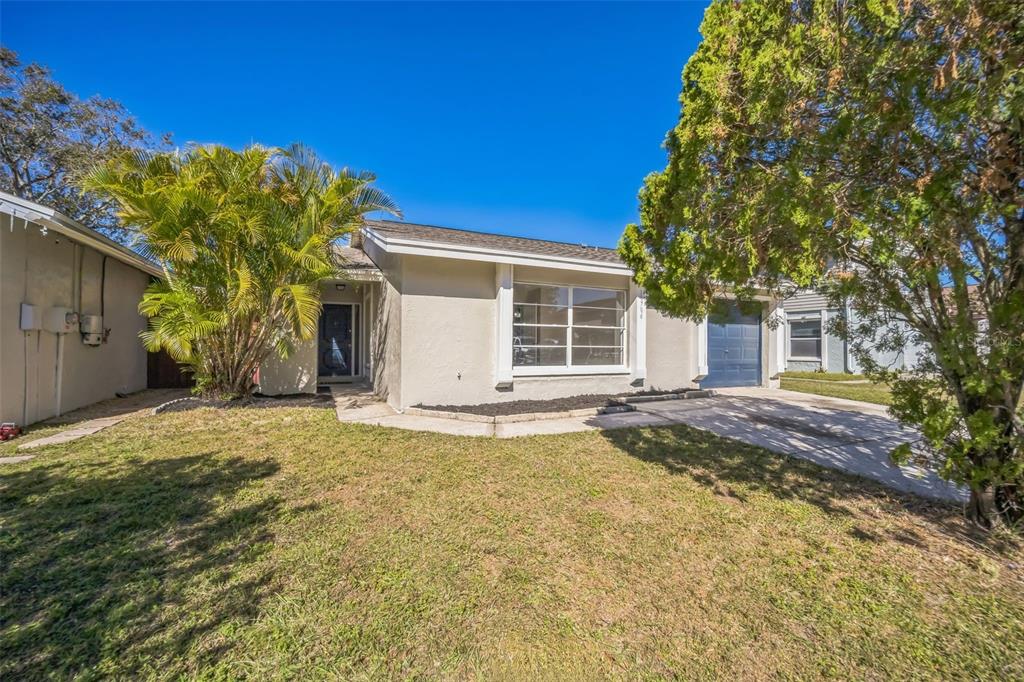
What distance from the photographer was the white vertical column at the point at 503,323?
8.71m

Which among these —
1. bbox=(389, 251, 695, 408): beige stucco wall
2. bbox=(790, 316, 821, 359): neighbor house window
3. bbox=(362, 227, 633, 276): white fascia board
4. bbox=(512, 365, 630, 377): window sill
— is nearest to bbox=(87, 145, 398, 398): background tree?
bbox=(362, 227, 633, 276): white fascia board

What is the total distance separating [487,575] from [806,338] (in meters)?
21.5

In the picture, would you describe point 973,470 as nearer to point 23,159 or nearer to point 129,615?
point 129,615

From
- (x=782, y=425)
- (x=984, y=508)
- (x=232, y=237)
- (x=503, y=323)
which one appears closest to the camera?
(x=984, y=508)

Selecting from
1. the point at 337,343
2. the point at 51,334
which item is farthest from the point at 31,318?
the point at 337,343

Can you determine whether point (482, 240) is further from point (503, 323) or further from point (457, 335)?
point (457, 335)

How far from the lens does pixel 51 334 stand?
762cm

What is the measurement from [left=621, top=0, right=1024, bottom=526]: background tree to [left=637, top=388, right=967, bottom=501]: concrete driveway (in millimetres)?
1365

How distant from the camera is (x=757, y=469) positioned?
16.8 ft

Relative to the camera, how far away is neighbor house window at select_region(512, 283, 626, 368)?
9461 millimetres

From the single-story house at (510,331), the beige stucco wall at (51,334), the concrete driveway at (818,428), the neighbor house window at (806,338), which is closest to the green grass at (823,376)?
the neighbor house window at (806,338)

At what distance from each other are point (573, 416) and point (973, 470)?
5350 mm

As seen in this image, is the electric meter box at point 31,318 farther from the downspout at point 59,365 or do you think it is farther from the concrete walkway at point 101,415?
the concrete walkway at point 101,415

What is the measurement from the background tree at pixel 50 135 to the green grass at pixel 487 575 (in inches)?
634
